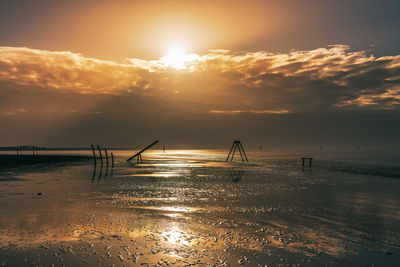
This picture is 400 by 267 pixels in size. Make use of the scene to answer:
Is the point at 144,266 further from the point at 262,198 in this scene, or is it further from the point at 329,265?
the point at 262,198

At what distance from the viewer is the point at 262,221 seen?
41.6 feet

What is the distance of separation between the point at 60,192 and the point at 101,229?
11.0m

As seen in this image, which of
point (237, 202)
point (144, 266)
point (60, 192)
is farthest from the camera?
point (60, 192)

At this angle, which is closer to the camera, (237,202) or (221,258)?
(221,258)

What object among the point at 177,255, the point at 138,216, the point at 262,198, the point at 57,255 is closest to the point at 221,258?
the point at 177,255

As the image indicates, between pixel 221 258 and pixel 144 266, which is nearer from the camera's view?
pixel 144 266

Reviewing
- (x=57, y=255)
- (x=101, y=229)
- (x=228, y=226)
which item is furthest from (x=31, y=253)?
→ (x=228, y=226)

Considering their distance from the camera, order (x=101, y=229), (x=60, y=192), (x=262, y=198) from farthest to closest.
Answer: (x=60, y=192), (x=262, y=198), (x=101, y=229)

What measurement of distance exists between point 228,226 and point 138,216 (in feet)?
13.5

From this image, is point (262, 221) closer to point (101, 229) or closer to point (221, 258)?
point (221, 258)

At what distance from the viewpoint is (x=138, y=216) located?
43.9 feet

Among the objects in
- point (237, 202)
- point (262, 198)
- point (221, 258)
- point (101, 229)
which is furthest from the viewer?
point (262, 198)

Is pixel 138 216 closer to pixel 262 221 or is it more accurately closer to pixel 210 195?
pixel 262 221

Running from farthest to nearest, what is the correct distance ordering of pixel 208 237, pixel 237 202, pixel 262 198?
pixel 262 198
pixel 237 202
pixel 208 237
